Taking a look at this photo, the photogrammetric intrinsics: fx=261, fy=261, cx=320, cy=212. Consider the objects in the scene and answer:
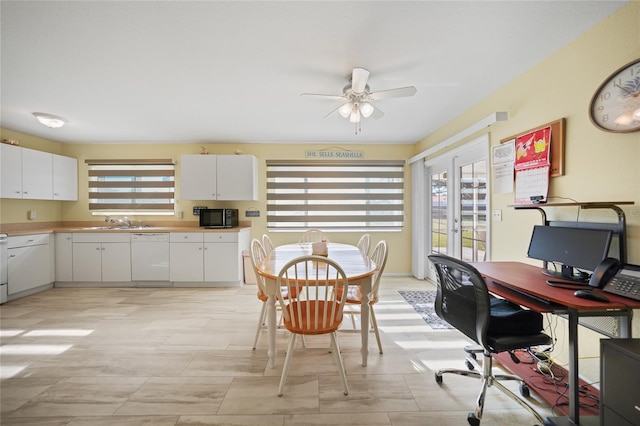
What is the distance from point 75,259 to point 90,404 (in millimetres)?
3421

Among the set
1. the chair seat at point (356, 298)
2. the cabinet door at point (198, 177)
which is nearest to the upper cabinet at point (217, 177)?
the cabinet door at point (198, 177)

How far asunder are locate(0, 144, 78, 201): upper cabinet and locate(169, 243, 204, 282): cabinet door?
217 centimetres

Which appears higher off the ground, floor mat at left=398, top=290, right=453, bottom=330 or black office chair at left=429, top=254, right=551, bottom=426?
black office chair at left=429, top=254, right=551, bottom=426

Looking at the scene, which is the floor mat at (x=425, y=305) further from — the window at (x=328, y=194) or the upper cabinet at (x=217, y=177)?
the upper cabinet at (x=217, y=177)

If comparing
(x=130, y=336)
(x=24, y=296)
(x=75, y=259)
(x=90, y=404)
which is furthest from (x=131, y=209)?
(x=90, y=404)

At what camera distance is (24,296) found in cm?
374

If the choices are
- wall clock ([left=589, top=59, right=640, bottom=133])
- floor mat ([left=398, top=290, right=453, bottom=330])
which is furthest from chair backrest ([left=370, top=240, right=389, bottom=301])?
wall clock ([left=589, top=59, right=640, bottom=133])

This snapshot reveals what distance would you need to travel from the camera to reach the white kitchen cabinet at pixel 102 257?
415cm

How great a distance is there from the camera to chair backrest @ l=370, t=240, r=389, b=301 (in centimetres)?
226

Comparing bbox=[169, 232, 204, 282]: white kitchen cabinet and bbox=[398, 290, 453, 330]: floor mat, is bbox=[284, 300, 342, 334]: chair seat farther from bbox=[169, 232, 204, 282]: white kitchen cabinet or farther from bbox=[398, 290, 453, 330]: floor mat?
bbox=[169, 232, 204, 282]: white kitchen cabinet

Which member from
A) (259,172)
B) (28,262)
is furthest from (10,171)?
(259,172)

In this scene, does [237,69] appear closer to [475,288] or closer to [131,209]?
[475,288]

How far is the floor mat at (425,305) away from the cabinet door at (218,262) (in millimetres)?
2716

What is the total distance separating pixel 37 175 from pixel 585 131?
6610 mm
